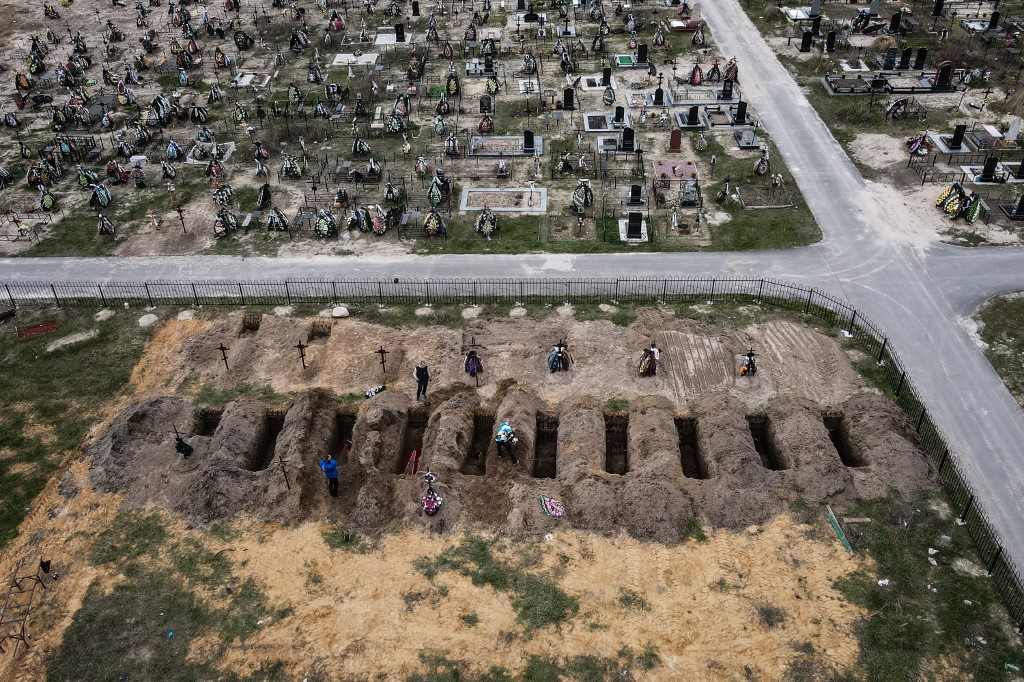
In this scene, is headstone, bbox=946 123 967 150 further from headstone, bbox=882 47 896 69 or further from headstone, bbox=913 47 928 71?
headstone, bbox=882 47 896 69

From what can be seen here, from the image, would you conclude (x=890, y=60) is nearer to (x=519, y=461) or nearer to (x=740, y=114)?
(x=740, y=114)

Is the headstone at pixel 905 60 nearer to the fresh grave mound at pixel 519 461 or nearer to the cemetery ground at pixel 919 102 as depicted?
the cemetery ground at pixel 919 102

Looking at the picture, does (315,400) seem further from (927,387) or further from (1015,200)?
(1015,200)

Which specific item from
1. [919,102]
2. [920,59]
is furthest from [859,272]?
[920,59]

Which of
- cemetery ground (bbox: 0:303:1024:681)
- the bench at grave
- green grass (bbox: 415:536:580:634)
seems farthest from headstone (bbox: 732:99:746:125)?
green grass (bbox: 415:536:580:634)

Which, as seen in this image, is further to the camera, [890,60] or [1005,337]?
[890,60]

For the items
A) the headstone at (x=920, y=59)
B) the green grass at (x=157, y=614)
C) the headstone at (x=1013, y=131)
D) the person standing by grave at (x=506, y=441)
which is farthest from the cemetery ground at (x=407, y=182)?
the green grass at (x=157, y=614)
